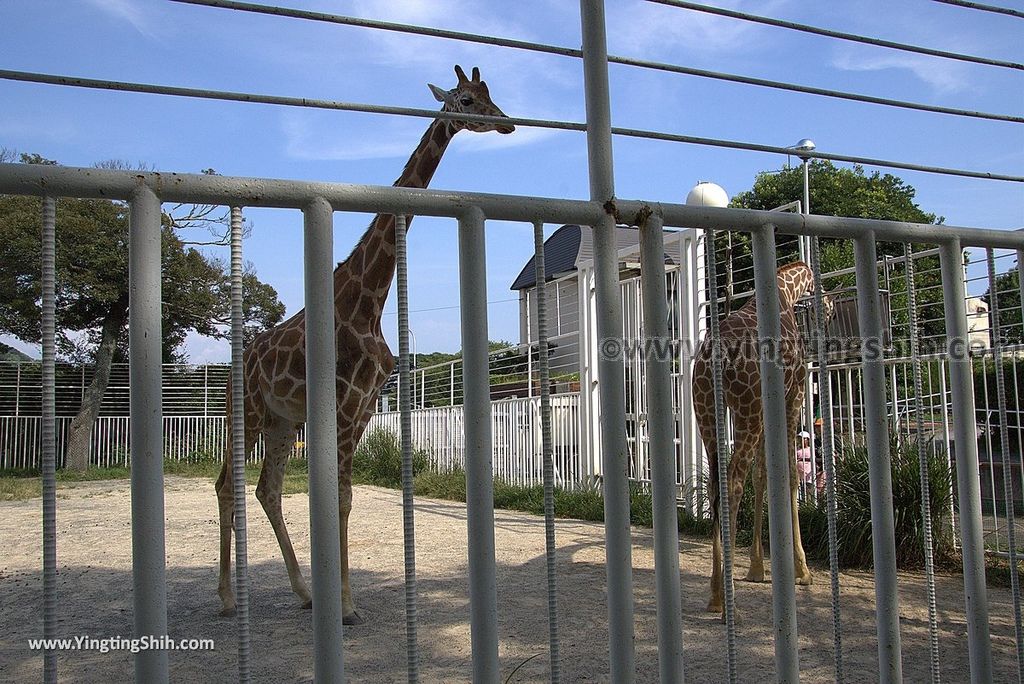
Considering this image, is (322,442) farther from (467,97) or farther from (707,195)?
(707,195)

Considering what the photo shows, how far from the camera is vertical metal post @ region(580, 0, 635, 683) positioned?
192 cm

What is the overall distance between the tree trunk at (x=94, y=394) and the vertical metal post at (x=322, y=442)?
19125mm

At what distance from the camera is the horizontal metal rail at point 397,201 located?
1.51m

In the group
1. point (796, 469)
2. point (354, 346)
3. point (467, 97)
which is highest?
point (467, 97)

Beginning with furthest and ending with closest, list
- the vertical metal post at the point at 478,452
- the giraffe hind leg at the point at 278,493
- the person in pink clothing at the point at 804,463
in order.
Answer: the person in pink clothing at the point at 804,463, the giraffe hind leg at the point at 278,493, the vertical metal post at the point at 478,452

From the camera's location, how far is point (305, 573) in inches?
239

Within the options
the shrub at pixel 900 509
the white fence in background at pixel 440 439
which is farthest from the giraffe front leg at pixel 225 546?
the shrub at pixel 900 509

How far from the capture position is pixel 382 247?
435 cm

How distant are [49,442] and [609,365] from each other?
1233 mm

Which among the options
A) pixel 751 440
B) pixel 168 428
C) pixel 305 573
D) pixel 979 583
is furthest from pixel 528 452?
pixel 168 428

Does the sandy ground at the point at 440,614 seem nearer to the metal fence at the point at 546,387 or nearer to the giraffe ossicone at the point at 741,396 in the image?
the giraffe ossicone at the point at 741,396

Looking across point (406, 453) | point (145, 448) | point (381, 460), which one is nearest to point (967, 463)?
point (406, 453)

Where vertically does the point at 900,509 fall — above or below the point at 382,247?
below

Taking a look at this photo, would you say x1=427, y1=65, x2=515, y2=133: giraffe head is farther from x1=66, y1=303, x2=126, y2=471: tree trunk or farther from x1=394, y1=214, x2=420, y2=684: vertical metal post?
x1=66, y1=303, x2=126, y2=471: tree trunk
